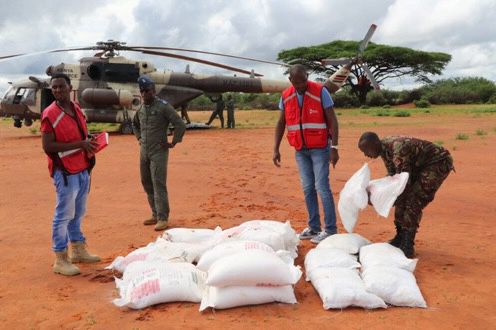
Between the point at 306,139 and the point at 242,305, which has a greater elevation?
the point at 306,139

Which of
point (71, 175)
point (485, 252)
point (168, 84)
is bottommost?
point (485, 252)

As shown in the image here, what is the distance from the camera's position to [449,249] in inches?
195

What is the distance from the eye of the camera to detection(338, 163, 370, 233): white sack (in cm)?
448

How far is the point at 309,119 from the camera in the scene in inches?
203

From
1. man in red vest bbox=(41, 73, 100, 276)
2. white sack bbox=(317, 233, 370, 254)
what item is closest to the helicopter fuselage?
man in red vest bbox=(41, 73, 100, 276)

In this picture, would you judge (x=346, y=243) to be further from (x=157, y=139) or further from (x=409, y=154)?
(x=157, y=139)

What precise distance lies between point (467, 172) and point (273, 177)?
354cm

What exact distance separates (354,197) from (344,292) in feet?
3.66

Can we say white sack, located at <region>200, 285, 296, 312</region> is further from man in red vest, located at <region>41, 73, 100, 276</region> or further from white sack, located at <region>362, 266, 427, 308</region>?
man in red vest, located at <region>41, 73, 100, 276</region>

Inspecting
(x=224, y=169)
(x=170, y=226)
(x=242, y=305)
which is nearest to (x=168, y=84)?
(x=224, y=169)

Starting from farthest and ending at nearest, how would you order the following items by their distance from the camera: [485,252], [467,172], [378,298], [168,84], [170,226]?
[168,84] < [467,172] < [170,226] < [485,252] < [378,298]

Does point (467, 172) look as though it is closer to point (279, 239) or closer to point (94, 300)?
point (279, 239)

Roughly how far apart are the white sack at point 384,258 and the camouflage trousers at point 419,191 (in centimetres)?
40

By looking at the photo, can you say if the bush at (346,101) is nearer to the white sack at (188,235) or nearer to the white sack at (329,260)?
the white sack at (188,235)
